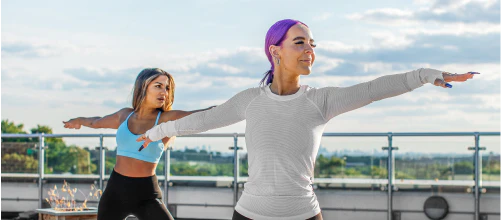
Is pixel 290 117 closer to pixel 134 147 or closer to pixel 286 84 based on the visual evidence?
pixel 286 84

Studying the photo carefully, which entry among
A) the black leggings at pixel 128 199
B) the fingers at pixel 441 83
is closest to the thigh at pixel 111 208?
Result: the black leggings at pixel 128 199

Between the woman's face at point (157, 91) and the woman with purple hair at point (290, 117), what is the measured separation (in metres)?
2.00

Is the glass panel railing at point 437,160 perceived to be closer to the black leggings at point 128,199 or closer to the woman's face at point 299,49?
the black leggings at point 128,199

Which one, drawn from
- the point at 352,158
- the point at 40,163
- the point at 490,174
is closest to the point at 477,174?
the point at 490,174

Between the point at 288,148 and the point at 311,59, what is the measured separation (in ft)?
1.18

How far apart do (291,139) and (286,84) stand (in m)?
0.25

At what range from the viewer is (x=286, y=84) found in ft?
9.31

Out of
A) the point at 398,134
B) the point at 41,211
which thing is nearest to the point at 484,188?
the point at 398,134

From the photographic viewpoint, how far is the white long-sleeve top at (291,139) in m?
2.69

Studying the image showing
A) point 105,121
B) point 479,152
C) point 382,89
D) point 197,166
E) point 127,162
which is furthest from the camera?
point 197,166

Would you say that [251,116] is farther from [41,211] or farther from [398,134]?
[398,134]

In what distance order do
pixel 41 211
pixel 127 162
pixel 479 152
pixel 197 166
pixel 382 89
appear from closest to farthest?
pixel 382 89, pixel 127 162, pixel 41 211, pixel 479 152, pixel 197 166

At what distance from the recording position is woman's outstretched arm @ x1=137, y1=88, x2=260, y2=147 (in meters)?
2.89

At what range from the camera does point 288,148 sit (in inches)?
106
